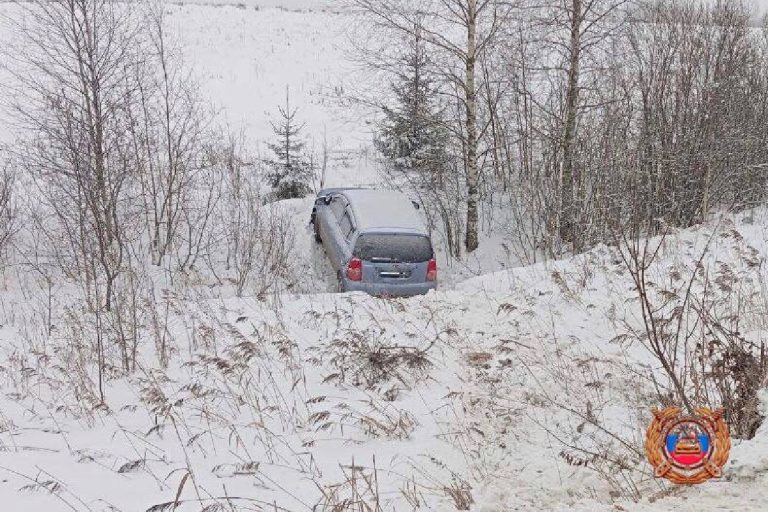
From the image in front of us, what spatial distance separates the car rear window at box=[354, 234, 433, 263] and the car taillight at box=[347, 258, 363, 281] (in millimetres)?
103

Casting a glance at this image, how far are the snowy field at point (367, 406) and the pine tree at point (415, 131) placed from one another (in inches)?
302

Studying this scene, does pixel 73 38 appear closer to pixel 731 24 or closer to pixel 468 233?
pixel 468 233

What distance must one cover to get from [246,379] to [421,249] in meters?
5.88

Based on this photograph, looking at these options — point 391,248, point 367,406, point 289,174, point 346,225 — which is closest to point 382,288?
point 391,248

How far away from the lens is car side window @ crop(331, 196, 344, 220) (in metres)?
12.6

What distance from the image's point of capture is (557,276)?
7.64 meters

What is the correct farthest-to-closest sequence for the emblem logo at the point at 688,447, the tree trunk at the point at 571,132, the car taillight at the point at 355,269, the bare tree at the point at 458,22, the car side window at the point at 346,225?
the bare tree at the point at 458,22, the tree trunk at the point at 571,132, the car side window at the point at 346,225, the car taillight at the point at 355,269, the emblem logo at the point at 688,447

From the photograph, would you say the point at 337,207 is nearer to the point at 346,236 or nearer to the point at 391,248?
the point at 346,236

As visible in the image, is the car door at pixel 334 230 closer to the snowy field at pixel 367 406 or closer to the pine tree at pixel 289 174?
the snowy field at pixel 367 406

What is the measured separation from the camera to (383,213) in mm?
11500

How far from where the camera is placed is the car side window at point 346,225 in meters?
11.5

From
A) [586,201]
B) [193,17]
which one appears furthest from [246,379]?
[193,17]

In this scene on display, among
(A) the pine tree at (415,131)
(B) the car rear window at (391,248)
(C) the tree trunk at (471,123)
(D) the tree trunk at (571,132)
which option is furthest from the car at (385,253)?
(A) the pine tree at (415,131)

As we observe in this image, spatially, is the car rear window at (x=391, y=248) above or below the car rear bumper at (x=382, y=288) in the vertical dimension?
above
